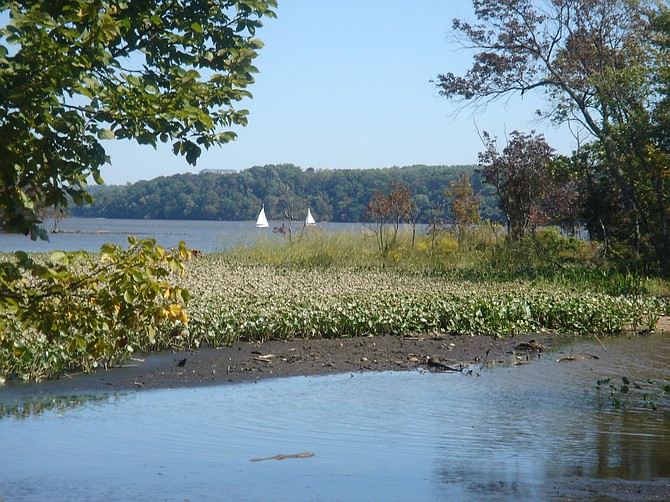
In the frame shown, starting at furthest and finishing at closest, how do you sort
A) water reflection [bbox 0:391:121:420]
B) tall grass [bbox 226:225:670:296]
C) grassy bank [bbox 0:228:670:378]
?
Answer: tall grass [bbox 226:225:670:296] → grassy bank [bbox 0:228:670:378] → water reflection [bbox 0:391:121:420]

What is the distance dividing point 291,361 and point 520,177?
727 inches

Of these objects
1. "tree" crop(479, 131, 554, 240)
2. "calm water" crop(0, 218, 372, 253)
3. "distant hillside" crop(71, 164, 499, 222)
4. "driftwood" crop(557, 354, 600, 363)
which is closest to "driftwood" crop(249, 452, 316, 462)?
"driftwood" crop(557, 354, 600, 363)

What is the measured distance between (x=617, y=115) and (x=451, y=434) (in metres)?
14.8

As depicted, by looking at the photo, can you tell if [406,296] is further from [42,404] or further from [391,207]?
[391,207]

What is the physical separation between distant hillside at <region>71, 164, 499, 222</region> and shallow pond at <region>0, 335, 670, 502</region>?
147ft

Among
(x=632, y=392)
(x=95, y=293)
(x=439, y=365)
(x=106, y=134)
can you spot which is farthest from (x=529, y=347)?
(x=106, y=134)

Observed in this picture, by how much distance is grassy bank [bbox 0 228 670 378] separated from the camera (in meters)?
11.5

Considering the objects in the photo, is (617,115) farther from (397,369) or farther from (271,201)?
(271,201)

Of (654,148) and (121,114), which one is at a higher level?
(654,148)

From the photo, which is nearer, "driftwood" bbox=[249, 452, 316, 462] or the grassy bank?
"driftwood" bbox=[249, 452, 316, 462]

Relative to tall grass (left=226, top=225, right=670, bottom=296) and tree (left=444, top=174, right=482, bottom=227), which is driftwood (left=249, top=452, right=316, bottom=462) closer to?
tall grass (left=226, top=225, right=670, bottom=296)

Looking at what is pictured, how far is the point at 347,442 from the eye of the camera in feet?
23.1

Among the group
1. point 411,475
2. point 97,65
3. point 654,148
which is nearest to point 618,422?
point 411,475

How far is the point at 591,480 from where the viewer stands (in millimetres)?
5938
